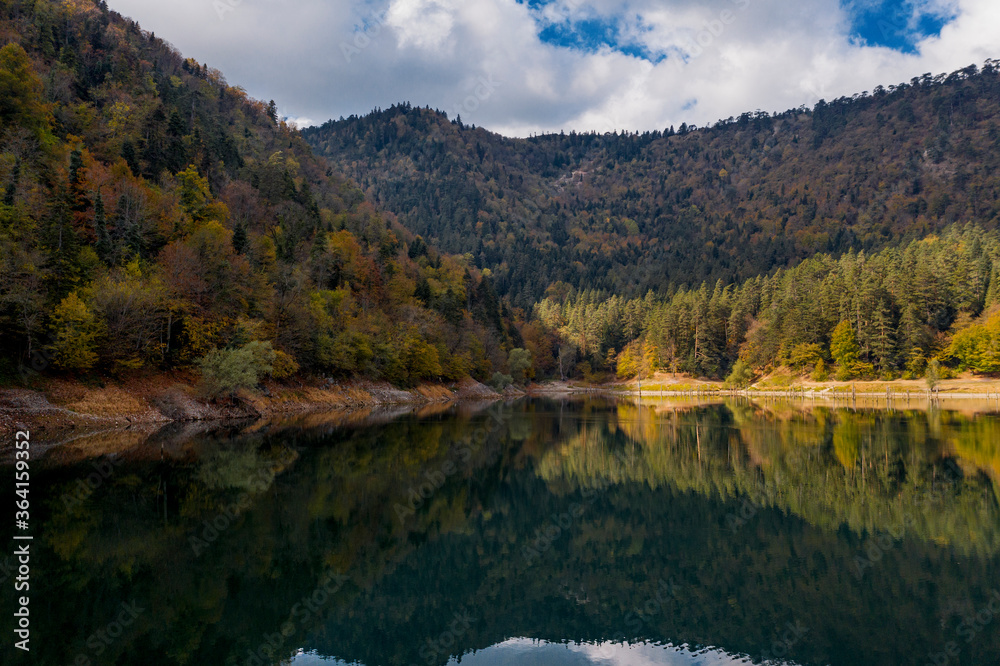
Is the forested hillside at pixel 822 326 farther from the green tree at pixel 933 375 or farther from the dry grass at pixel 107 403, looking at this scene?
the dry grass at pixel 107 403

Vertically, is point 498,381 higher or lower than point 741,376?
higher

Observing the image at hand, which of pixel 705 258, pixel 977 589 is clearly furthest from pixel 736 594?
pixel 705 258

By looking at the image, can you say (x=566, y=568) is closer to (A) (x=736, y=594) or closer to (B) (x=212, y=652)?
(A) (x=736, y=594)

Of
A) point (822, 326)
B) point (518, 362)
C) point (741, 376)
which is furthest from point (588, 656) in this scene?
point (741, 376)

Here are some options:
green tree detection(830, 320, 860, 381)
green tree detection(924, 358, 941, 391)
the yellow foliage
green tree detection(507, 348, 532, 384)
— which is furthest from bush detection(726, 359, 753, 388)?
the yellow foliage

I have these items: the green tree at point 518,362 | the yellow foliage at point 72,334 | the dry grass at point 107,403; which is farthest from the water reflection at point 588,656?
the green tree at point 518,362

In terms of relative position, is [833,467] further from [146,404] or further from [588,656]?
[146,404]

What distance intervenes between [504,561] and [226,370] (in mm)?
35523

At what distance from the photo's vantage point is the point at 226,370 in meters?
43.7

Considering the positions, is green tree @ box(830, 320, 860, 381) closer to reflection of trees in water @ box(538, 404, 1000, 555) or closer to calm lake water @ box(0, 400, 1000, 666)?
reflection of trees in water @ box(538, 404, 1000, 555)

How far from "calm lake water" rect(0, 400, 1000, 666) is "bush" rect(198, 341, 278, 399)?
1615 centimetres

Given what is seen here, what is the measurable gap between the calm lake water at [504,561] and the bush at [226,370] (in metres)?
16.1

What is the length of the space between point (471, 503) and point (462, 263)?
4604 inches

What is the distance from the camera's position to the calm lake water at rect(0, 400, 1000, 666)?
10.2m
